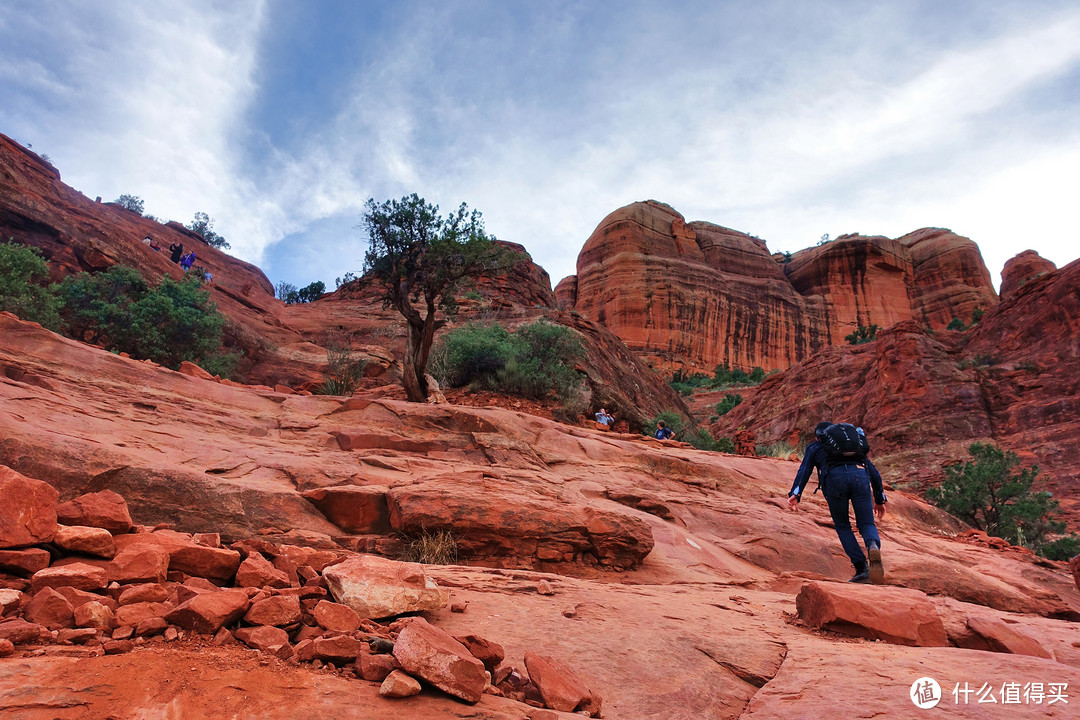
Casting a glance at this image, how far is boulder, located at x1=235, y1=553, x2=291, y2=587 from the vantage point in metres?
2.86

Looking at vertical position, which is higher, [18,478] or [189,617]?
[18,478]

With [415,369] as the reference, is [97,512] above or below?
below

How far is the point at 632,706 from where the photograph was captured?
248cm

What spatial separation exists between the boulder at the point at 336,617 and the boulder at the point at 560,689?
81 centimetres

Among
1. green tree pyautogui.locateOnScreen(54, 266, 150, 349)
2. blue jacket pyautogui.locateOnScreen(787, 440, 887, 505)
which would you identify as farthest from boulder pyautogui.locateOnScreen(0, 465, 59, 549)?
green tree pyautogui.locateOnScreen(54, 266, 150, 349)

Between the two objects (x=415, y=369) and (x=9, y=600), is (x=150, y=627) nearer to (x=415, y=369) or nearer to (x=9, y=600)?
(x=9, y=600)

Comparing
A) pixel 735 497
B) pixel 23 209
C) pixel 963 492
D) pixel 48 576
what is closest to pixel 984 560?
pixel 735 497

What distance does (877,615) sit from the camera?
366 centimetres

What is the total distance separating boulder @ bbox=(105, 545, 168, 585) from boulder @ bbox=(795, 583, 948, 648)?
4003 mm

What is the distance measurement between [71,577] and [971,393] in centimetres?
3345

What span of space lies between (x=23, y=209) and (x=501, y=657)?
24793 mm

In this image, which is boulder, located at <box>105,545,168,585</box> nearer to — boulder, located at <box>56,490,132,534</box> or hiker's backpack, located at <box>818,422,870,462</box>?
boulder, located at <box>56,490,132,534</box>

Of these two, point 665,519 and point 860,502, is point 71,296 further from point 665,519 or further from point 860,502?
point 860,502

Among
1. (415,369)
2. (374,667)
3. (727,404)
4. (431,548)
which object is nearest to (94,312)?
(415,369)
